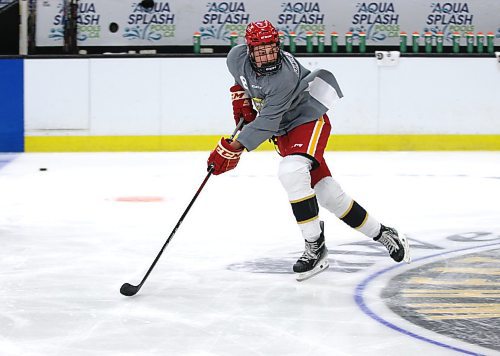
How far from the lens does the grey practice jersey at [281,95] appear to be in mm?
3746

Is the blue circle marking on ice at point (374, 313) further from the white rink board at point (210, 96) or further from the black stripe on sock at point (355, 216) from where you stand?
the white rink board at point (210, 96)

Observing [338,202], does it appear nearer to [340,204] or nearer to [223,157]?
[340,204]

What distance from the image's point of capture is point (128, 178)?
724 centimetres

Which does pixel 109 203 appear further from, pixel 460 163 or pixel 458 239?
pixel 460 163

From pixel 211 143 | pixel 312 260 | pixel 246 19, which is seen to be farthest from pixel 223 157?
pixel 246 19

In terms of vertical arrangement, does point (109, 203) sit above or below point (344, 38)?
below

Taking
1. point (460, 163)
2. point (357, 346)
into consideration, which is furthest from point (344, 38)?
point (357, 346)

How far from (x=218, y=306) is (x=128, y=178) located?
12.7 ft

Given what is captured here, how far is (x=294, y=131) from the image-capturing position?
3.92 metres

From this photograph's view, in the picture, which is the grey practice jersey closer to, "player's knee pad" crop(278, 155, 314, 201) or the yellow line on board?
"player's knee pad" crop(278, 155, 314, 201)

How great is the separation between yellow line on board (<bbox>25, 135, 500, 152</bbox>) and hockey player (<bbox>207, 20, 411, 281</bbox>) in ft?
16.1

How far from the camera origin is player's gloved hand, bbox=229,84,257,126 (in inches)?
157

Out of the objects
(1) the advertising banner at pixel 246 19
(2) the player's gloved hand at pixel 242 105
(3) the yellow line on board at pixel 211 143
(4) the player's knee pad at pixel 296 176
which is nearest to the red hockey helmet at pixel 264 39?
(2) the player's gloved hand at pixel 242 105

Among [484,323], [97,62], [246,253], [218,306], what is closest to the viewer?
[484,323]
